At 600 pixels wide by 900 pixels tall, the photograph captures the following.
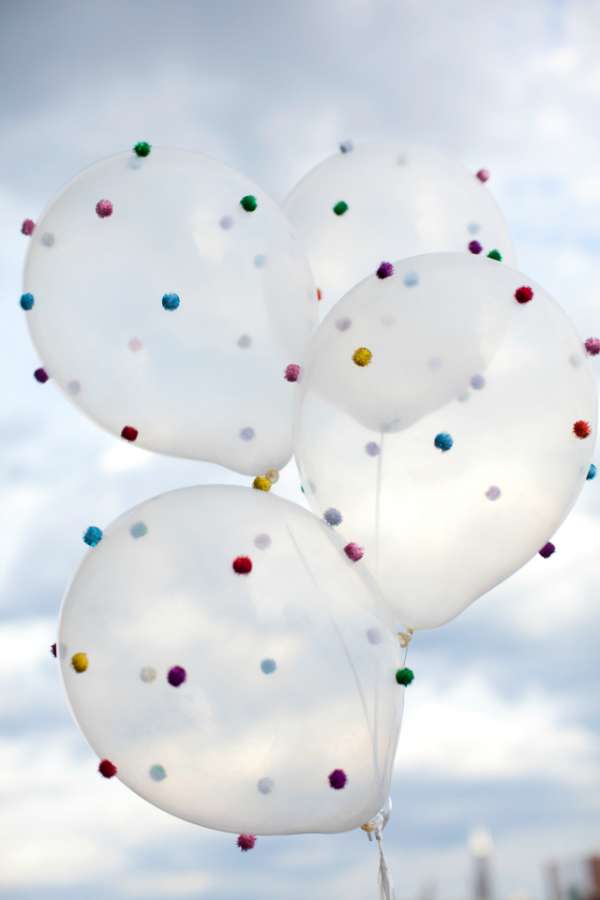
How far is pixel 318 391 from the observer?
8.41 ft

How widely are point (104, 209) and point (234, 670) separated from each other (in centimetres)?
106

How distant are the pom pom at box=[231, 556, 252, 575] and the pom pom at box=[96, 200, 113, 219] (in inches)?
33.3

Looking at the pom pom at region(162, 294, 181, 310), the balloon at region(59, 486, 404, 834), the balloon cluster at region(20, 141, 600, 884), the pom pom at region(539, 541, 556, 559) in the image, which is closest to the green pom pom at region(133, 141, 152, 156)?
the balloon cluster at region(20, 141, 600, 884)

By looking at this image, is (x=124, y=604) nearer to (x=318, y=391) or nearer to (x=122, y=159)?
(x=318, y=391)

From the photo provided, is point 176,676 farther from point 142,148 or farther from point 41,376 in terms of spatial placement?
point 142,148

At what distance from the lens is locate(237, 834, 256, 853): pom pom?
Result: 2.45 m

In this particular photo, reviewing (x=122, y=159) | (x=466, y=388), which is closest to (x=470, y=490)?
(x=466, y=388)

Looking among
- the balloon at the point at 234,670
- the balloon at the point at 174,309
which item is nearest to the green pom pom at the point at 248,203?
the balloon at the point at 174,309

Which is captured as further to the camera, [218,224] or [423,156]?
[423,156]

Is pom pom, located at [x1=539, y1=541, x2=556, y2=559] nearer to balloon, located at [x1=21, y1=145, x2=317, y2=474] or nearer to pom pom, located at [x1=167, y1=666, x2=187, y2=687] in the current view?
balloon, located at [x1=21, y1=145, x2=317, y2=474]

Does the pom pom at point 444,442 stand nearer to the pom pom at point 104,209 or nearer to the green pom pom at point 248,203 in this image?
the green pom pom at point 248,203

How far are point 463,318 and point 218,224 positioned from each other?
1.94 feet

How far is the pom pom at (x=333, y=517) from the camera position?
2.55 metres

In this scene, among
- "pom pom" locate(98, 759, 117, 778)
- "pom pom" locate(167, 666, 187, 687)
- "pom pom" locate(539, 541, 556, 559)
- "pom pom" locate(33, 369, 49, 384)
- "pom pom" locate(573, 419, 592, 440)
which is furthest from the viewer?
"pom pom" locate(33, 369, 49, 384)
